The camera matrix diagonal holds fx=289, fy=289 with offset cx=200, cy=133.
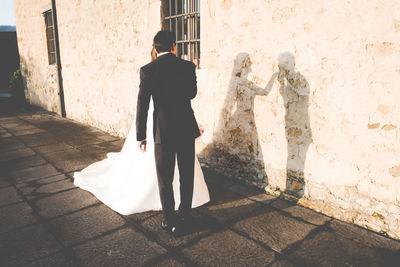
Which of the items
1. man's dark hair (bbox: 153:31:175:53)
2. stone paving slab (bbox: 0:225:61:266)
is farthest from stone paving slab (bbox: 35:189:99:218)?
man's dark hair (bbox: 153:31:175:53)

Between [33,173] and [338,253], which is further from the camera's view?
[33,173]

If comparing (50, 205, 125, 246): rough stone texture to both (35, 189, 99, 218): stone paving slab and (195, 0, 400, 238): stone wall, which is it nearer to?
(35, 189, 99, 218): stone paving slab

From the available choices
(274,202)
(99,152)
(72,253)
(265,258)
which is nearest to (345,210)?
Result: (274,202)

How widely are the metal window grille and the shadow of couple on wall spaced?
1.06m

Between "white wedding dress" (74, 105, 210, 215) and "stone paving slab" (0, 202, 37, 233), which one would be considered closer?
"stone paving slab" (0, 202, 37, 233)

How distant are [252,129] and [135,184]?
1.51 metres

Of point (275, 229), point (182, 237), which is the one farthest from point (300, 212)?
point (182, 237)

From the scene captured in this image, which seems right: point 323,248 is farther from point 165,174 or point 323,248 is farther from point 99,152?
point 99,152

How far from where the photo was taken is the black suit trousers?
2.41 meters

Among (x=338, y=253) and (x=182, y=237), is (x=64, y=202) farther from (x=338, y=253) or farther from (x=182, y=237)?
(x=338, y=253)

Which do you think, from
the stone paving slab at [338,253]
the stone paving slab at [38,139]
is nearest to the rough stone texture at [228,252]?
the stone paving slab at [338,253]

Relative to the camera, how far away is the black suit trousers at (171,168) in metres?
2.41

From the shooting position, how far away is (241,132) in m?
3.63

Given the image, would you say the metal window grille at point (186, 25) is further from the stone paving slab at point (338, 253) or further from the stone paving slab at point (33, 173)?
the stone paving slab at point (338, 253)
